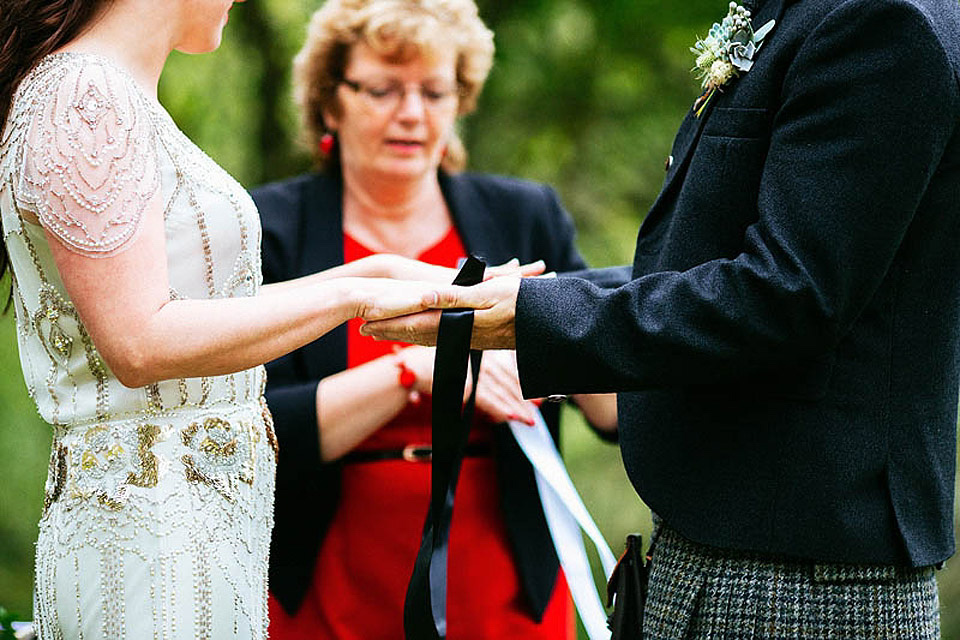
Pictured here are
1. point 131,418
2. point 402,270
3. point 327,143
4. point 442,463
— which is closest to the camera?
point 131,418

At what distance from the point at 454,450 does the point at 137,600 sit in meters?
0.62

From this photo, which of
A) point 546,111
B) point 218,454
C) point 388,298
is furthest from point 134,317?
point 546,111

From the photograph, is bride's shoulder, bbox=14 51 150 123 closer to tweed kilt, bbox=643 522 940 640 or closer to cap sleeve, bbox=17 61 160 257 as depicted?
cap sleeve, bbox=17 61 160 257

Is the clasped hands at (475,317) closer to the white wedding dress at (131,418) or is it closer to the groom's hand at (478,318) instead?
the groom's hand at (478,318)

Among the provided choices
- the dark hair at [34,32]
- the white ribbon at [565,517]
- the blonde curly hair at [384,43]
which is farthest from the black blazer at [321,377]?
the dark hair at [34,32]

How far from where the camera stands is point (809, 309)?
72.7 inches

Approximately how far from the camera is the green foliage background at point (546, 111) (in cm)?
602

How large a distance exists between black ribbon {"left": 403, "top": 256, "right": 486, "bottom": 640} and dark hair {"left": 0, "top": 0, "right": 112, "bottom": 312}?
2.60 ft

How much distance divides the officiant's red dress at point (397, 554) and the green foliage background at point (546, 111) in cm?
331

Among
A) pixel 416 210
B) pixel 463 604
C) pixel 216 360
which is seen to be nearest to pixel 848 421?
pixel 216 360

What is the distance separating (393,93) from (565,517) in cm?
123

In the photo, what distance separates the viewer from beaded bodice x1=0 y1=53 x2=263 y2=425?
1861 mm

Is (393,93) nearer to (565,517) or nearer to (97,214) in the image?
(565,517)

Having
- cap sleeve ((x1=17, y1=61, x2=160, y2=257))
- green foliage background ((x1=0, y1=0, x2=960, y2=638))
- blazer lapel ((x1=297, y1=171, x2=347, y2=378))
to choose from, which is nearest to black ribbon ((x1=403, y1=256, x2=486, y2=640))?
cap sleeve ((x1=17, y1=61, x2=160, y2=257))
